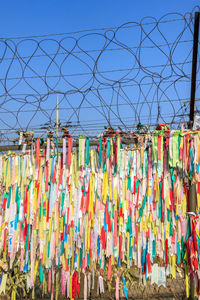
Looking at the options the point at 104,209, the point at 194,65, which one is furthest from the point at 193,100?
the point at 104,209

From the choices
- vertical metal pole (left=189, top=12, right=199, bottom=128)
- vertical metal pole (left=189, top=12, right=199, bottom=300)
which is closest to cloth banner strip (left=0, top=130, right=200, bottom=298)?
vertical metal pole (left=189, top=12, right=199, bottom=300)

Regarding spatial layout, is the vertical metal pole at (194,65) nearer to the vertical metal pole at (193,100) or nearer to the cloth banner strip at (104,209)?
the vertical metal pole at (193,100)

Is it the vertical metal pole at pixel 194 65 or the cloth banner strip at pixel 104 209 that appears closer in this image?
the vertical metal pole at pixel 194 65

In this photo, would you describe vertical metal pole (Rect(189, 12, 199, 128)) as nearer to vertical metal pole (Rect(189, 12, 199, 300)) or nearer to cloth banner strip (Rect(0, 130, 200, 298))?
vertical metal pole (Rect(189, 12, 199, 300))

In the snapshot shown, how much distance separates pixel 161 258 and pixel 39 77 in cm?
225

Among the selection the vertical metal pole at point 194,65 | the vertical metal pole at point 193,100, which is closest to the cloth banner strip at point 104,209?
the vertical metal pole at point 193,100

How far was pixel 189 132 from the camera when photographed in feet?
10.3

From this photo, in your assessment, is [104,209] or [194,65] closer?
[194,65]

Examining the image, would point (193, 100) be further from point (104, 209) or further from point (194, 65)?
point (104, 209)

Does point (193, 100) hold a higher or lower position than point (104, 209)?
higher

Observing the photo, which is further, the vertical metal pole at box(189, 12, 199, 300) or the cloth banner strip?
the cloth banner strip

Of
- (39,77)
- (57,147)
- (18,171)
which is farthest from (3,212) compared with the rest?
(39,77)

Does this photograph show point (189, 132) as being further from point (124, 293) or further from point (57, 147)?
point (124, 293)

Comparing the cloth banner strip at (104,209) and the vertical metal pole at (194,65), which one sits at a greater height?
the vertical metal pole at (194,65)
